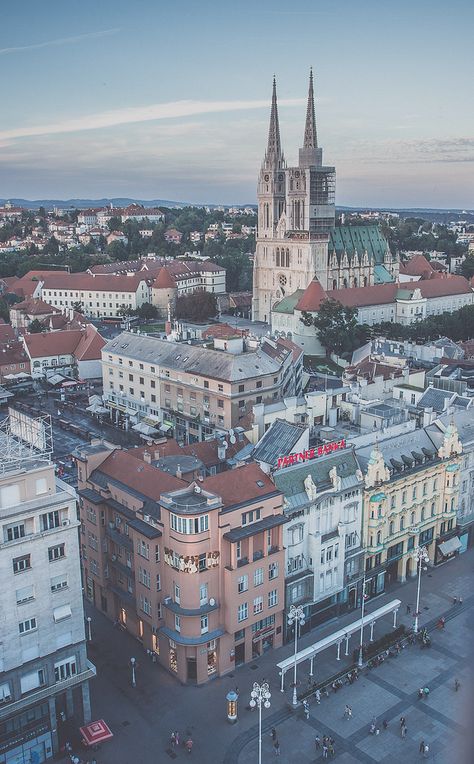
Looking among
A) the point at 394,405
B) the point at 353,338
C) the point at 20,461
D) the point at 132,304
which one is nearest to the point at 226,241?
the point at 132,304

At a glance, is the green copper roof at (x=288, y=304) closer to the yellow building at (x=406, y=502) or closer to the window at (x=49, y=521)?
the yellow building at (x=406, y=502)

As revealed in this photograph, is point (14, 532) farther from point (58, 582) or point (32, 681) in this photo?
point (32, 681)

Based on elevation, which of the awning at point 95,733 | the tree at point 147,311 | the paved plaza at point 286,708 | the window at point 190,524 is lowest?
the paved plaza at point 286,708

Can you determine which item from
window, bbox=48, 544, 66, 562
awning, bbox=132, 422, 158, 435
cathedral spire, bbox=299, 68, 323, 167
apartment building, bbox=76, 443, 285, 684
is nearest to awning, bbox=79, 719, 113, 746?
apartment building, bbox=76, 443, 285, 684

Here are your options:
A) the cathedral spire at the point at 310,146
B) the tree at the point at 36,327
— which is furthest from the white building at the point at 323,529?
the cathedral spire at the point at 310,146

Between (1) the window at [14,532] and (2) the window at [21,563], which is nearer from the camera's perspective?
(1) the window at [14,532]

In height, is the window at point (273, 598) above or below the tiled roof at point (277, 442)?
below

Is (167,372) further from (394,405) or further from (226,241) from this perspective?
(226,241)

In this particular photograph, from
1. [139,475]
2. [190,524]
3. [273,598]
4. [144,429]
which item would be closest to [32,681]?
[190,524]
